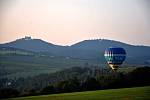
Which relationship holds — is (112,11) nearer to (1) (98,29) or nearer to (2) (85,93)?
(1) (98,29)

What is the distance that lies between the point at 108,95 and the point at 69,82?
0.62 m

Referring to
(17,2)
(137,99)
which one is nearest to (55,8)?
(17,2)

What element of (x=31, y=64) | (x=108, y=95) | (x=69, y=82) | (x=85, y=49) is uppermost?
(x=85, y=49)

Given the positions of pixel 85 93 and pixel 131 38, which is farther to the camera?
pixel 131 38

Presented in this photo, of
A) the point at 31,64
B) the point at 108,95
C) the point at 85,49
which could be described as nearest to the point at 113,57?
the point at 85,49

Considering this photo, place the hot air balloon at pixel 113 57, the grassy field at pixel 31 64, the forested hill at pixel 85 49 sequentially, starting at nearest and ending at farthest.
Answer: the grassy field at pixel 31 64 → the forested hill at pixel 85 49 → the hot air balloon at pixel 113 57

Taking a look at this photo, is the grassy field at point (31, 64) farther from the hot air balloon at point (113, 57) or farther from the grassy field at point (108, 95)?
the grassy field at point (108, 95)

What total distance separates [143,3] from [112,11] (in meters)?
0.53

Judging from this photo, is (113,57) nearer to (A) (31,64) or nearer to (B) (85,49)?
(B) (85,49)

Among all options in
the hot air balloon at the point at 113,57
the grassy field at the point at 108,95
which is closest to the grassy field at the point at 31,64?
the hot air balloon at the point at 113,57

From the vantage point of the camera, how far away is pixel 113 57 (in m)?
5.73

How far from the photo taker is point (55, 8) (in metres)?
5.70

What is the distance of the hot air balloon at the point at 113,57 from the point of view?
5719 millimetres

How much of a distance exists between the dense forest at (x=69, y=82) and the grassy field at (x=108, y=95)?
64 mm
